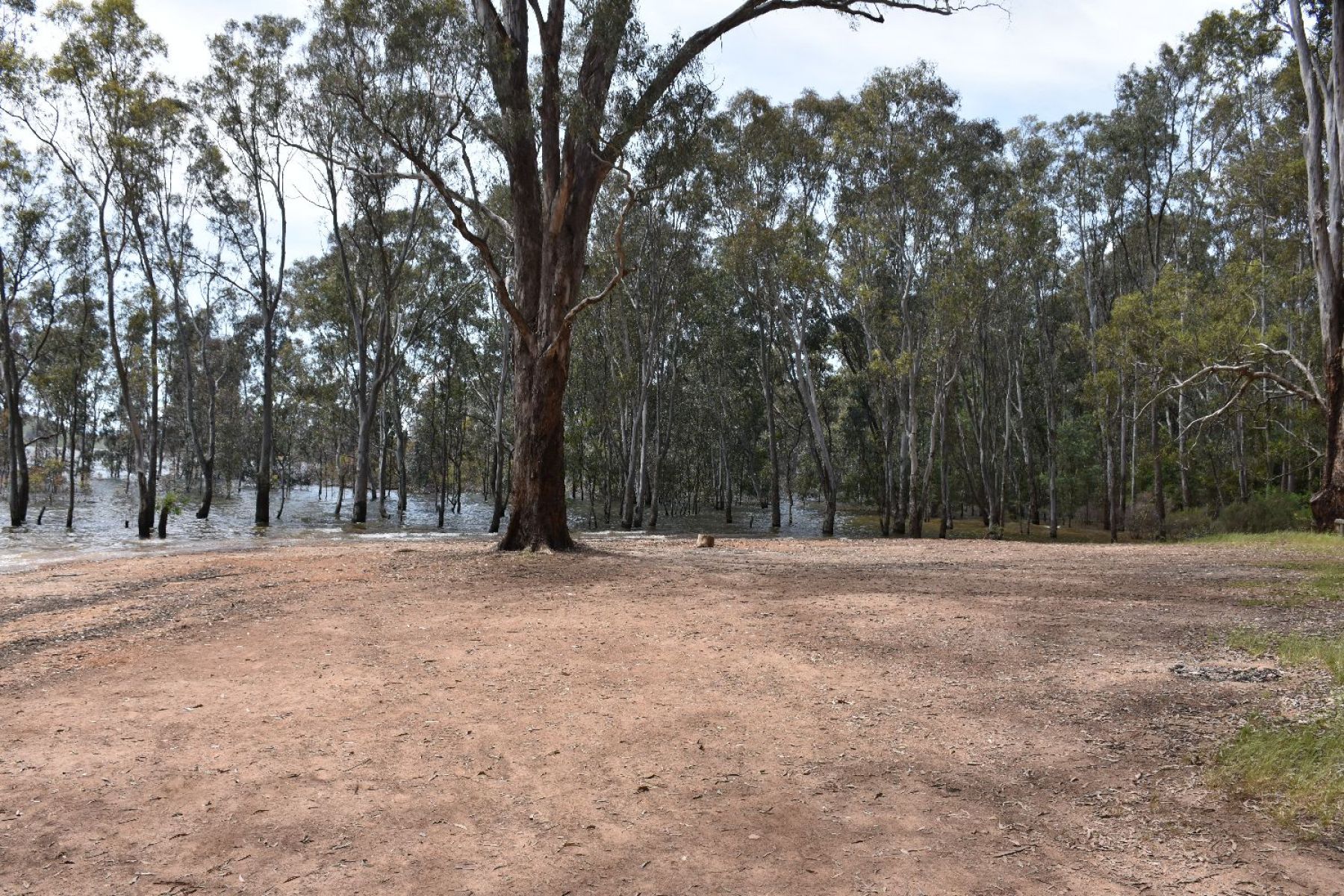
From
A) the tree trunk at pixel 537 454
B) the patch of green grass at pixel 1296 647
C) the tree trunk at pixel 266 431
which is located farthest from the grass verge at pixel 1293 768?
the tree trunk at pixel 266 431

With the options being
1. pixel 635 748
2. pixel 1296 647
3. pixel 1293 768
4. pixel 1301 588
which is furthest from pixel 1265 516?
pixel 635 748

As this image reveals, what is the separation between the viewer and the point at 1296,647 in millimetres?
5406

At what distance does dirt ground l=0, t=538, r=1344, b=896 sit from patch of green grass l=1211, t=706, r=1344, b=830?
0.14 meters

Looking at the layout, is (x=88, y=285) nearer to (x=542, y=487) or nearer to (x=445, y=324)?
(x=445, y=324)

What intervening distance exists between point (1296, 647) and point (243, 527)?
29.4 meters

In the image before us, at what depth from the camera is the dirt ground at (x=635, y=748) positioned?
315 centimetres

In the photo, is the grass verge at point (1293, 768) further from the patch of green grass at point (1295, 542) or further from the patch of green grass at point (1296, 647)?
the patch of green grass at point (1295, 542)

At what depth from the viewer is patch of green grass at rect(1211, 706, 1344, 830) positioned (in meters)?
3.25

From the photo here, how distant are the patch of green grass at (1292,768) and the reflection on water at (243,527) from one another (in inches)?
674

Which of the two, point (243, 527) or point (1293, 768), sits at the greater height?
point (1293, 768)

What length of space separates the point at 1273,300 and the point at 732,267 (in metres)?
18.7

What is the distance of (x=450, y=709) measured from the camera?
16.5 ft

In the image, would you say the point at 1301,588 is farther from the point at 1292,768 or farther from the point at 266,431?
the point at 266,431

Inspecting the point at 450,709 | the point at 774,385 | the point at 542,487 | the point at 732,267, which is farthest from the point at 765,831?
the point at 774,385
